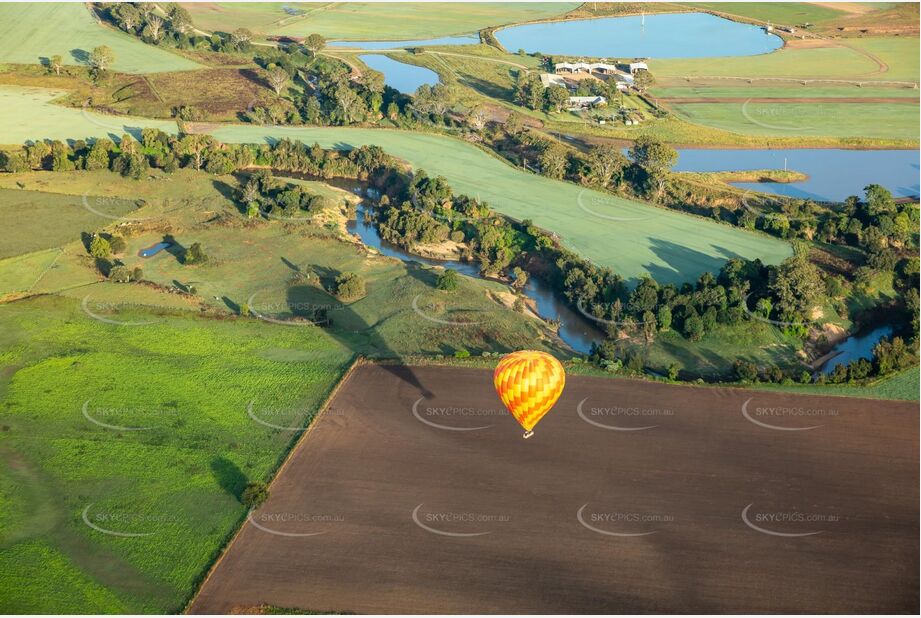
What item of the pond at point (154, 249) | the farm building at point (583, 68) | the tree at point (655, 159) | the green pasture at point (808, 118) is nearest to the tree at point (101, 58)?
the pond at point (154, 249)

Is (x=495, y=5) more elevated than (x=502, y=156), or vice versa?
(x=495, y=5)

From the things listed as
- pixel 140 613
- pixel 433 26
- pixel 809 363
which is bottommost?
pixel 140 613

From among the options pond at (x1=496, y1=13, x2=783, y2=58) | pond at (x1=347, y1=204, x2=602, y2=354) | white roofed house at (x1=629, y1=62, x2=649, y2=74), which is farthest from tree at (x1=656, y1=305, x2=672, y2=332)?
pond at (x1=496, y1=13, x2=783, y2=58)

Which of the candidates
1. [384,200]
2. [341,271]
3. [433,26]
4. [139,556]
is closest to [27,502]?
[139,556]

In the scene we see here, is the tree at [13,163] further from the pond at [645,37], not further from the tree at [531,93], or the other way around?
the pond at [645,37]

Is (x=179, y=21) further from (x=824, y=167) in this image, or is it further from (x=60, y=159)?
(x=824, y=167)

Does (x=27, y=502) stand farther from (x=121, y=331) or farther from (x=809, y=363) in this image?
(x=809, y=363)

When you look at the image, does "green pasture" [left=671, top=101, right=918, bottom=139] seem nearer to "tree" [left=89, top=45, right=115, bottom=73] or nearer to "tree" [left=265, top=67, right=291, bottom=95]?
"tree" [left=265, top=67, right=291, bottom=95]
